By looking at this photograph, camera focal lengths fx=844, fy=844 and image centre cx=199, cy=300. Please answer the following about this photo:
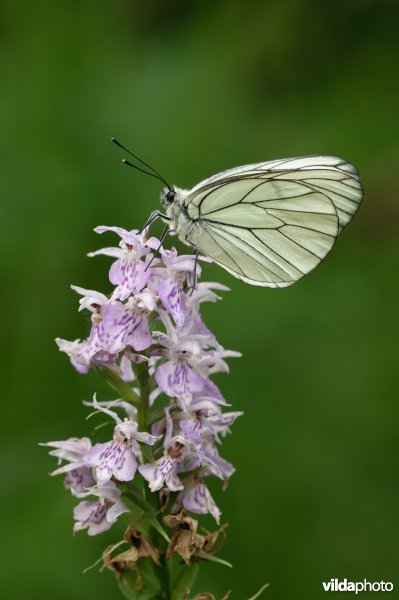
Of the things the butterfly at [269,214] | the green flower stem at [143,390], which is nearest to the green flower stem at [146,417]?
the green flower stem at [143,390]

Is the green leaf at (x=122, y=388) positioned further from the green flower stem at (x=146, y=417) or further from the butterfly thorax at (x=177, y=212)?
the butterfly thorax at (x=177, y=212)

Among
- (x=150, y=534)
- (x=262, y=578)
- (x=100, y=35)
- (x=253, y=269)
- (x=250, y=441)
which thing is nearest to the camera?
(x=150, y=534)

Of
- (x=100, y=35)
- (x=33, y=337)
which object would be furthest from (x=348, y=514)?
(x=100, y=35)

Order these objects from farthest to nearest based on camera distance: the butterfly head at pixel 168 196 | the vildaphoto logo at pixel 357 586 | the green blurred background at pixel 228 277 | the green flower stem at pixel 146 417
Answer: the green blurred background at pixel 228 277, the vildaphoto logo at pixel 357 586, the butterfly head at pixel 168 196, the green flower stem at pixel 146 417

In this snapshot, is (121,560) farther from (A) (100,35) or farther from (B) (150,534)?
(A) (100,35)

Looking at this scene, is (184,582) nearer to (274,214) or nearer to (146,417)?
(146,417)

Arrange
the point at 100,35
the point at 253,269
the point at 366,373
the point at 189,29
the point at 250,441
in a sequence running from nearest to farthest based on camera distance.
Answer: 1. the point at 253,269
2. the point at 250,441
3. the point at 366,373
4. the point at 100,35
5. the point at 189,29

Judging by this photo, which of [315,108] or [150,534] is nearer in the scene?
[150,534]

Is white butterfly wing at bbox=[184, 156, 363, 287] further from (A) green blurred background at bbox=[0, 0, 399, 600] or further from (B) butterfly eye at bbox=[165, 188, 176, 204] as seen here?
(A) green blurred background at bbox=[0, 0, 399, 600]
